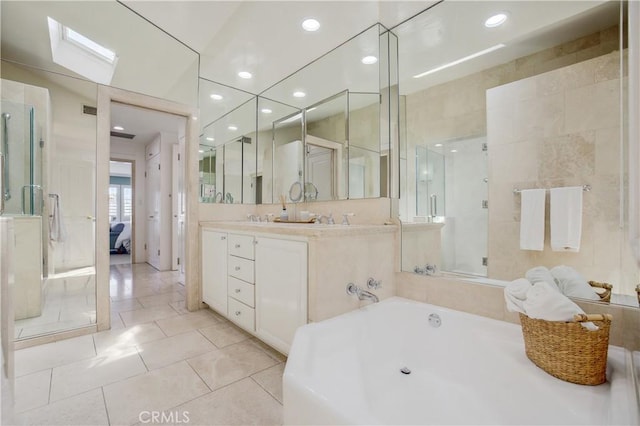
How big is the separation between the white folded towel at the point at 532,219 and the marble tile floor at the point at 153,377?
5.28 feet

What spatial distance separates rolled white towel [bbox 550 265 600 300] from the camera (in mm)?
1299

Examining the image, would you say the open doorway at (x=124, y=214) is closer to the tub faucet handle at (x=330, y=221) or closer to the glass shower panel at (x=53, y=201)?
the glass shower panel at (x=53, y=201)

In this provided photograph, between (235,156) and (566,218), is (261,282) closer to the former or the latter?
(566,218)

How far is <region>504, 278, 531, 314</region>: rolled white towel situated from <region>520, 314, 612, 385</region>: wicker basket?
76 millimetres

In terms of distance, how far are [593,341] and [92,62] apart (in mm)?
3637

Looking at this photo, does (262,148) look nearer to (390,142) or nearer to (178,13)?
(178,13)

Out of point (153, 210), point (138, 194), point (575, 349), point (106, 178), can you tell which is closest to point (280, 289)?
point (575, 349)

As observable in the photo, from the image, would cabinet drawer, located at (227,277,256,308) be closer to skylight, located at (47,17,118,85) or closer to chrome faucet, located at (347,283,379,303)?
chrome faucet, located at (347,283,379,303)

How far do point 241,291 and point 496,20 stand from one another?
2.53 metres

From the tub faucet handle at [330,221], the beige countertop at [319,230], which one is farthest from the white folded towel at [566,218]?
the tub faucet handle at [330,221]

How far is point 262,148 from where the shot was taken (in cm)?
327

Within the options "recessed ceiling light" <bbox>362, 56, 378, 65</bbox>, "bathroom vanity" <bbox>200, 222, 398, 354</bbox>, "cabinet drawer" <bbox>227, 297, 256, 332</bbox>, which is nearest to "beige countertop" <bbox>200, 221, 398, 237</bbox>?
"bathroom vanity" <bbox>200, 222, 398, 354</bbox>

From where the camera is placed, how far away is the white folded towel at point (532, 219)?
1492mm

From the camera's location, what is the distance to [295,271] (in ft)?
5.49
